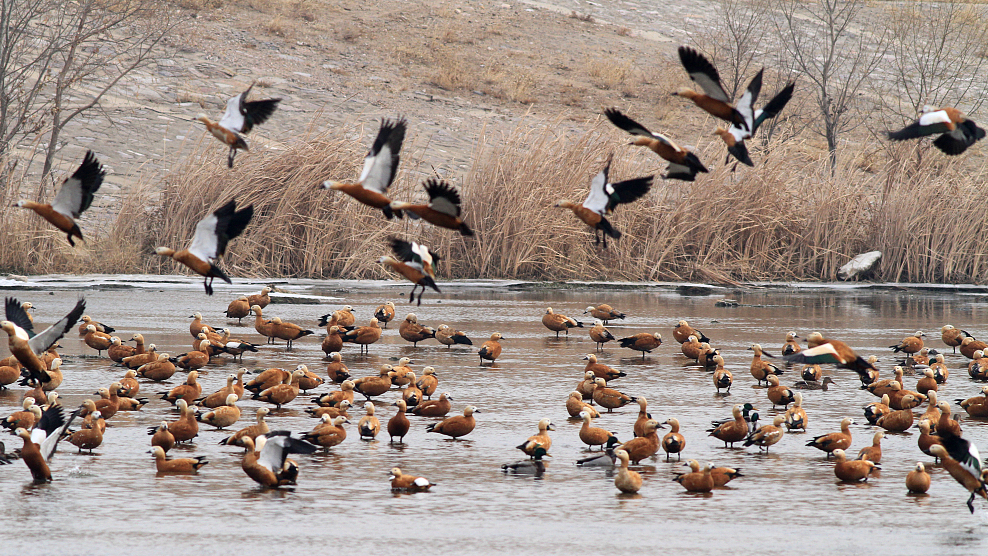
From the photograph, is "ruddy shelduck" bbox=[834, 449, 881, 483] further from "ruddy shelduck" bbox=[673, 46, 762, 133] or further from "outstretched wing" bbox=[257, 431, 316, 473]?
"outstretched wing" bbox=[257, 431, 316, 473]

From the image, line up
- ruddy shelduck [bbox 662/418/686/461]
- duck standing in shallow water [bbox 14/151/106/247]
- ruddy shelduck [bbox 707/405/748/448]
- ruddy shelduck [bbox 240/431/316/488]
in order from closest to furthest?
ruddy shelduck [bbox 240/431/316/488], duck standing in shallow water [bbox 14/151/106/247], ruddy shelduck [bbox 662/418/686/461], ruddy shelduck [bbox 707/405/748/448]

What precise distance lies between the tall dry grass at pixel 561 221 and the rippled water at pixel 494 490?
8217mm

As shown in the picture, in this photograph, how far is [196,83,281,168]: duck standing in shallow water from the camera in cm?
780

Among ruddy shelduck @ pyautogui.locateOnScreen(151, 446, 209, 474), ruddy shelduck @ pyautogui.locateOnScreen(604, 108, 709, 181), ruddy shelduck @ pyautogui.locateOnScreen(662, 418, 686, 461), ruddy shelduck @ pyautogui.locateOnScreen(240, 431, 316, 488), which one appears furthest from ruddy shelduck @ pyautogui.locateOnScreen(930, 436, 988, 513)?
ruddy shelduck @ pyautogui.locateOnScreen(151, 446, 209, 474)

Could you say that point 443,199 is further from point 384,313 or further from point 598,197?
point 384,313

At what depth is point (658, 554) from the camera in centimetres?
624

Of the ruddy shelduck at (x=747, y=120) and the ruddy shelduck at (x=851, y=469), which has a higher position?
the ruddy shelduck at (x=747, y=120)

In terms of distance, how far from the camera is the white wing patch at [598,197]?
826cm

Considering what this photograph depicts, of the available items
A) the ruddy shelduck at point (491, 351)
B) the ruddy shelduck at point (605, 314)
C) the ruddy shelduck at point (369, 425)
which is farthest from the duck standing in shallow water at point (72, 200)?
the ruddy shelduck at point (605, 314)

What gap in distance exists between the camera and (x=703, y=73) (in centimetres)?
737

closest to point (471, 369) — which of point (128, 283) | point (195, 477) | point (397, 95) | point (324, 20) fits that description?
point (195, 477)

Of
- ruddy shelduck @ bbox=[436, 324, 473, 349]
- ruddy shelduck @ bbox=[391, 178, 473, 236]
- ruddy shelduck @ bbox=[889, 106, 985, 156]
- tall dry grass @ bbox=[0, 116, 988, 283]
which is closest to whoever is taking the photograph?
ruddy shelduck @ bbox=[391, 178, 473, 236]

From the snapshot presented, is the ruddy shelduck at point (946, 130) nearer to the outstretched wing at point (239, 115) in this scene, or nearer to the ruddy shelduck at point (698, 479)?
the ruddy shelduck at point (698, 479)

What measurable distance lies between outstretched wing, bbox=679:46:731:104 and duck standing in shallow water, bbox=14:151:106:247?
165 inches
